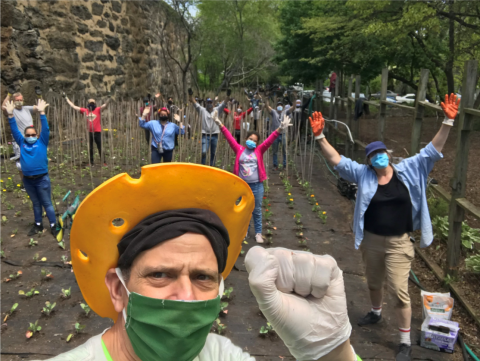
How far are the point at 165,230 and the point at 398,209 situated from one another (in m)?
2.68

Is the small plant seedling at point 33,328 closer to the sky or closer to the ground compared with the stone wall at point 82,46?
closer to the ground

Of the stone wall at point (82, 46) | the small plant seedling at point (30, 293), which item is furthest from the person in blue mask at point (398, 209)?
the stone wall at point (82, 46)

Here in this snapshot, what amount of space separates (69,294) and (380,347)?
9.86 feet

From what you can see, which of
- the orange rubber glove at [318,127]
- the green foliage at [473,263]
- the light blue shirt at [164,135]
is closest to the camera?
the orange rubber glove at [318,127]

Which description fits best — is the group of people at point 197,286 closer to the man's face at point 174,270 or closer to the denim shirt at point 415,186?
the man's face at point 174,270

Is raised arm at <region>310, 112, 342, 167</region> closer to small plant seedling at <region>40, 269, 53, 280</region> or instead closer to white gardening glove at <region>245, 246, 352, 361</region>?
white gardening glove at <region>245, 246, 352, 361</region>

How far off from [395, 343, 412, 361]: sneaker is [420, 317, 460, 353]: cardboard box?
8.7 inches

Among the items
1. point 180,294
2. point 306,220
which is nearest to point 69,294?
point 180,294

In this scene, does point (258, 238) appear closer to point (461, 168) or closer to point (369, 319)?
point (369, 319)

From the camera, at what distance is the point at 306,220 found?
6863mm

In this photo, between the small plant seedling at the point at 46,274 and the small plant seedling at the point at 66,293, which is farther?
the small plant seedling at the point at 46,274

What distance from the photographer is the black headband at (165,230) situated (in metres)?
1.21

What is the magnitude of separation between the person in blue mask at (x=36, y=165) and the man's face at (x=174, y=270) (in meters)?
4.69

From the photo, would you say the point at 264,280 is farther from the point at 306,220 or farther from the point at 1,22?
the point at 1,22
